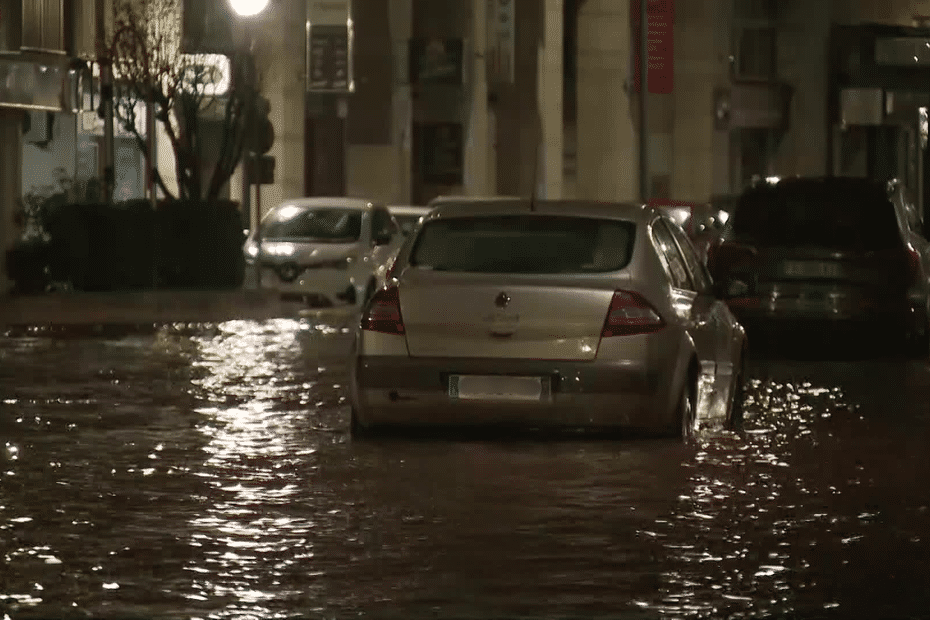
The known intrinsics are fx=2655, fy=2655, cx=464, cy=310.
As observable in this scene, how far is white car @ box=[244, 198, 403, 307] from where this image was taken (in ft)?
107

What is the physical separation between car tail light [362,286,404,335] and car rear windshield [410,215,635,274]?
0.96ft

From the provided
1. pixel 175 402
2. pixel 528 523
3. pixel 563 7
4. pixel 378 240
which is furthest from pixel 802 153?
pixel 528 523

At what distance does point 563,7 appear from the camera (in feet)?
210

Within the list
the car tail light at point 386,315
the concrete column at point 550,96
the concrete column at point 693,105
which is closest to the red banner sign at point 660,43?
the concrete column at point 693,105

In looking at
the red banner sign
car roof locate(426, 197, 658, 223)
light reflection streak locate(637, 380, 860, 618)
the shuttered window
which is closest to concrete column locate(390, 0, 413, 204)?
the red banner sign

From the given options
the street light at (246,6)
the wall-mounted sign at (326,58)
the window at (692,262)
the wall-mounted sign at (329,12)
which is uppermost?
the wall-mounted sign at (329,12)

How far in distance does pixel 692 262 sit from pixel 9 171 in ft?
81.5

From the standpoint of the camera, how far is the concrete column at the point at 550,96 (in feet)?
201

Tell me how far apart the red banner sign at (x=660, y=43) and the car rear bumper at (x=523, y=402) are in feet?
150

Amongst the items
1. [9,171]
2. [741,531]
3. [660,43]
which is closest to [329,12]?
[660,43]

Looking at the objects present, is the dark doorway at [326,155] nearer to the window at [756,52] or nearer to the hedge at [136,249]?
the window at [756,52]

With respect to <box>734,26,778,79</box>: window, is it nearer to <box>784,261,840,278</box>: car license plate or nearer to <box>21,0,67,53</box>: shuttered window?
<box>21,0,67,53</box>: shuttered window

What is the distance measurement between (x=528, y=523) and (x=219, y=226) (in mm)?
27039

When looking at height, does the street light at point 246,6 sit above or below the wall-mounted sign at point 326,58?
above
